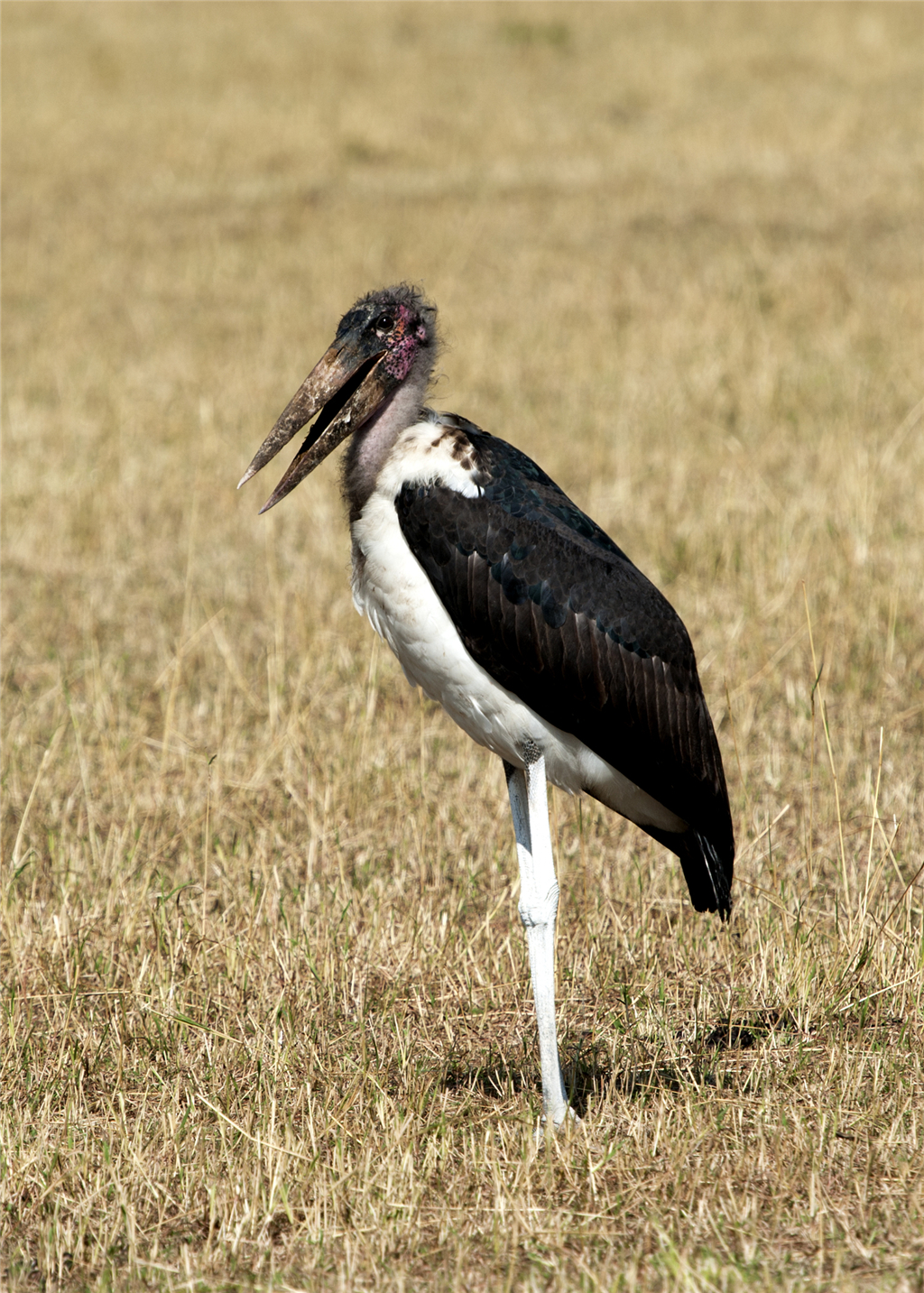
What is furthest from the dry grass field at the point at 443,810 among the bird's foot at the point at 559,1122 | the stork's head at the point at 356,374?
the stork's head at the point at 356,374

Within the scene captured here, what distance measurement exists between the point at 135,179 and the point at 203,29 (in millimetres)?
7833

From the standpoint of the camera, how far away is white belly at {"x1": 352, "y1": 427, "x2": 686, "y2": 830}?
138 inches

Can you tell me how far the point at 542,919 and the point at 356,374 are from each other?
4.55ft

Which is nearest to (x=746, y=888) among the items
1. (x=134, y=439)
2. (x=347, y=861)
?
(x=347, y=861)

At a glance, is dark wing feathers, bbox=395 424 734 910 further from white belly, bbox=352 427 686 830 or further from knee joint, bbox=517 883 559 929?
knee joint, bbox=517 883 559 929

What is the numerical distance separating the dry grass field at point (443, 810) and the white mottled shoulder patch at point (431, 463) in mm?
744

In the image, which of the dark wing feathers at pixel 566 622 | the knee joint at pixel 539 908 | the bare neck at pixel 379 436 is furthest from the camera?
the knee joint at pixel 539 908

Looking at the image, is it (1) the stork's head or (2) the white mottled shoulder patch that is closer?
(2) the white mottled shoulder patch

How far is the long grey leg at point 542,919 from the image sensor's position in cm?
364

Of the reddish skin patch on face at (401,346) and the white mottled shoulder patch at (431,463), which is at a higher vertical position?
the reddish skin patch on face at (401,346)

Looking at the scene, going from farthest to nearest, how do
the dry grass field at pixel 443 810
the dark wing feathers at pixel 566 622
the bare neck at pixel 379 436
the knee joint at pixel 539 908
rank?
the knee joint at pixel 539 908
the bare neck at pixel 379 436
the dark wing feathers at pixel 566 622
the dry grass field at pixel 443 810

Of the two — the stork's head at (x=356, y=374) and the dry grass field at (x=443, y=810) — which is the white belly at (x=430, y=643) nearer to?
the stork's head at (x=356, y=374)

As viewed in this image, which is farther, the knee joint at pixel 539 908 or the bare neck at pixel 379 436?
the knee joint at pixel 539 908

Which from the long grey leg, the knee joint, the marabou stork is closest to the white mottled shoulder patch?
the marabou stork
